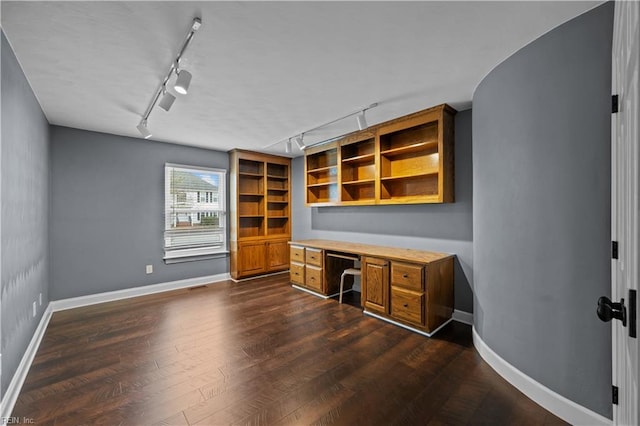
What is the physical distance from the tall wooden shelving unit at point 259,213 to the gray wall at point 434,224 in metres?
1.45

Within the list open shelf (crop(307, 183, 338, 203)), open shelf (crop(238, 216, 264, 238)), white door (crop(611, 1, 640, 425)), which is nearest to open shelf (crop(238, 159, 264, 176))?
open shelf (crop(238, 216, 264, 238))

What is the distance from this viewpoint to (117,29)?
184 cm

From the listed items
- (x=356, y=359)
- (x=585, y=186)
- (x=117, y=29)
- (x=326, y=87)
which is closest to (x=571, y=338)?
(x=585, y=186)

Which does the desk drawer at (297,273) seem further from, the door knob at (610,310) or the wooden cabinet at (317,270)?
the door knob at (610,310)

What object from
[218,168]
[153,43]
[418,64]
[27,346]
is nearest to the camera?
[153,43]

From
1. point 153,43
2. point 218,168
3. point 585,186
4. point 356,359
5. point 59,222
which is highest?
point 153,43

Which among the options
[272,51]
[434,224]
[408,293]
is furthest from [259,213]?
[272,51]

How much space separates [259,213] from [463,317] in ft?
13.5

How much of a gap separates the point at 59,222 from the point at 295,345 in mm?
3716

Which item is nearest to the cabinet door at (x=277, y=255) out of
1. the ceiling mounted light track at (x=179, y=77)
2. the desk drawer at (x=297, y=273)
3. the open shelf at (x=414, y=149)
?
the desk drawer at (x=297, y=273)

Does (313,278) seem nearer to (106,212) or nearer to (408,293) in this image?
(408,293)

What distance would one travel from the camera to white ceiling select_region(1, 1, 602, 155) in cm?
169

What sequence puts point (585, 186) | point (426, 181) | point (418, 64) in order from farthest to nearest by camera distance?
1. point (426, 181)
2. point (418, 64)
3. point (585, 186)

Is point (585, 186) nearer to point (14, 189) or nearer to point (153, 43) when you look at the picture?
point (153, 43)
